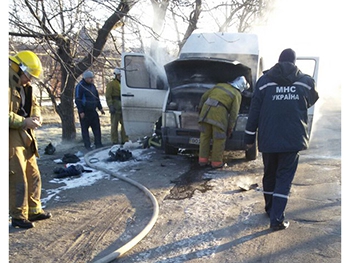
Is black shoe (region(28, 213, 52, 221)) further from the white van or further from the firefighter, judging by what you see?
the firefighter

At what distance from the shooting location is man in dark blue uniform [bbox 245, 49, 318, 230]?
3828mm

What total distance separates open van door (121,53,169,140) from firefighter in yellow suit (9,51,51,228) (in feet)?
12.0

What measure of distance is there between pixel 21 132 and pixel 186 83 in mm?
3958

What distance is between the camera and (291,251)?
3.34 meters

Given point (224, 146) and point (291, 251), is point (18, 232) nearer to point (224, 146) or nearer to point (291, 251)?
point (291, 251)

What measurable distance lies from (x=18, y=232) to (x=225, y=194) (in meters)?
2.70

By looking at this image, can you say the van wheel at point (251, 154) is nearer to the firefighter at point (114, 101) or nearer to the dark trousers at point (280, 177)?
the dark trousers at point (280, 177)

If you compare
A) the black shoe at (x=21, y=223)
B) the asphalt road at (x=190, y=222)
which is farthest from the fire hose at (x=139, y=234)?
the black shoe at (x=21, y=223)

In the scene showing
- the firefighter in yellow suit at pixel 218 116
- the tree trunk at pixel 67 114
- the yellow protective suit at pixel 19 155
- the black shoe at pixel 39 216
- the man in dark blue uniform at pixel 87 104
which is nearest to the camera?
the yellow protective suit at pixel 19 155

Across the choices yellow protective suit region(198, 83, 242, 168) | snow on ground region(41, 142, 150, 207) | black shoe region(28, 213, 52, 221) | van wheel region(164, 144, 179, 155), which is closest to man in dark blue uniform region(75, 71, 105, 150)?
snow on ground region(41, 142, 150, 207)

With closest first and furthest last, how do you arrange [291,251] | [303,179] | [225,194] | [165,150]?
[291,251]
[225,194]
[303,179]
[165,150]

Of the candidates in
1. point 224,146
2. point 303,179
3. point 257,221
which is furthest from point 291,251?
point 224,146

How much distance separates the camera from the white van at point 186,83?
6.55 meters

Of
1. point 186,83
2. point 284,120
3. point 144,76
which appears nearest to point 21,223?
point 284,120
